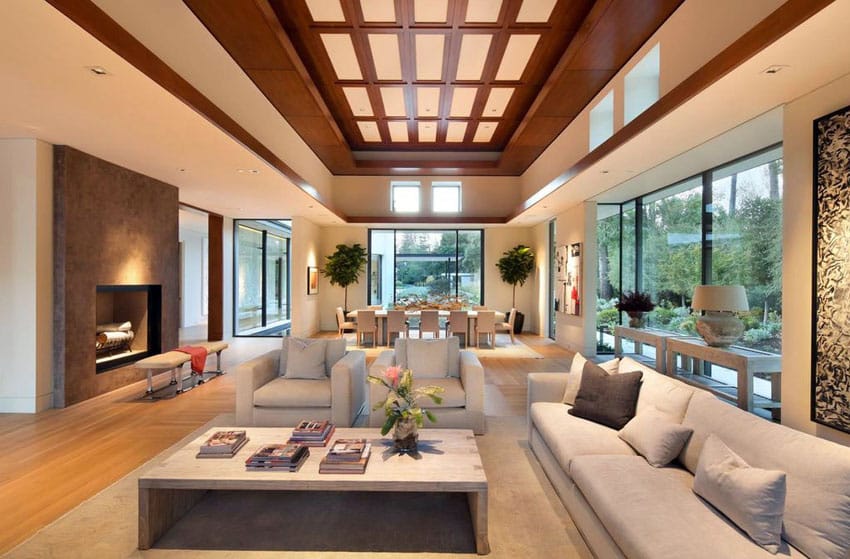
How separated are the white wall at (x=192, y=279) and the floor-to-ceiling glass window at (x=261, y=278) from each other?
226 centimetres

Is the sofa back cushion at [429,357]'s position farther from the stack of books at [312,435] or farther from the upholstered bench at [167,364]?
the upholstered bench at [167,364]

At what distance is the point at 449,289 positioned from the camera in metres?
11.4

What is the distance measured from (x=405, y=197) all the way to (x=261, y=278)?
4.31 meters

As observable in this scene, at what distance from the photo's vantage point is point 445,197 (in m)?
10.9

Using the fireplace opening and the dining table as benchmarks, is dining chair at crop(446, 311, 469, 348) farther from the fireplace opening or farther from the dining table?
the fireplace opening

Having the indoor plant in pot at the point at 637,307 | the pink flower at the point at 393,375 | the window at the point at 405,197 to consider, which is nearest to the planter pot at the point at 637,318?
the indoor plant in pot at the point at 637,307

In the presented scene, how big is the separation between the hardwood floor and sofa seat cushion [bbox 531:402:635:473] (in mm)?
1392

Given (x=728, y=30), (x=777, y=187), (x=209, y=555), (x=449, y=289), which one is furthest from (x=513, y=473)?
(x=449, y=289)

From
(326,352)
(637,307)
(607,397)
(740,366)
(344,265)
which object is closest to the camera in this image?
(607,397)

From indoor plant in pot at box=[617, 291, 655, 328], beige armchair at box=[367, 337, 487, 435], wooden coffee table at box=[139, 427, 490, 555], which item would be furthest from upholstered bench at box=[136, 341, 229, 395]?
indoor plant in pot at box=[617, 291, 655, 328]

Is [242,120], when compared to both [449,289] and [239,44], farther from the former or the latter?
[449,289]

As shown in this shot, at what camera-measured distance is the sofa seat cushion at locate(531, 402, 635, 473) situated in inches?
104

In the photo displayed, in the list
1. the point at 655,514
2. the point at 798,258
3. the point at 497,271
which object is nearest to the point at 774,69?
the point at 798,258

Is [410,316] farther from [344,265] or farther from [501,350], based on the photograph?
[344,265]
